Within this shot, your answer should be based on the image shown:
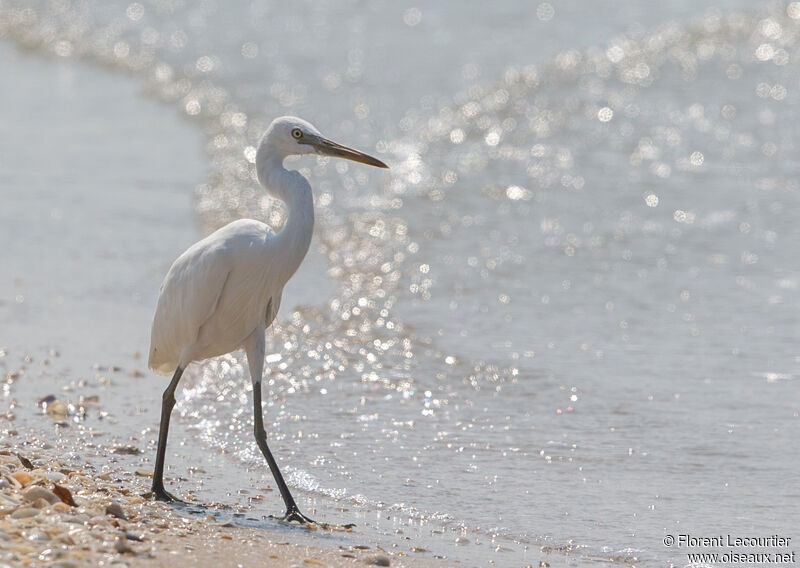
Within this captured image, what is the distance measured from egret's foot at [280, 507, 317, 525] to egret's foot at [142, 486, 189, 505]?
390 millimetres

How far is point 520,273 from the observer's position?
7938 millimetres

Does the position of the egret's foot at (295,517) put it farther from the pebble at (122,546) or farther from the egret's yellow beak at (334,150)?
the egret's yellow beak at (334,150)

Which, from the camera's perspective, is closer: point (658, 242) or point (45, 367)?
point (45, 367)

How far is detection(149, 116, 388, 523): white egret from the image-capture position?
4.56 m

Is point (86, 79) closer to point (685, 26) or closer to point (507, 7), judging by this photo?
point (507, 7)

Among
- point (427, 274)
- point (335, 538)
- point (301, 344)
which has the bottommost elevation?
point (335, 538)

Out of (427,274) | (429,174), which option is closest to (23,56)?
(429,174)

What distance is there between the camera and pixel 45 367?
600cm

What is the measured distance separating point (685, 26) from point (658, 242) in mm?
6798

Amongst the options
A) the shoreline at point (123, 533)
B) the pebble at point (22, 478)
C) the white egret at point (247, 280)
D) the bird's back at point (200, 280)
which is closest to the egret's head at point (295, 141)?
the white egret at point (247, 280)

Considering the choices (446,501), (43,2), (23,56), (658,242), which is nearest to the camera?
(446,501)

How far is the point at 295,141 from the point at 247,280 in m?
0.59

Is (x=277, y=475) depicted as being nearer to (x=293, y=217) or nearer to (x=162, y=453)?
(x=162, y=453)

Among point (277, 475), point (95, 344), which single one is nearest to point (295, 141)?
point (277, 475)
